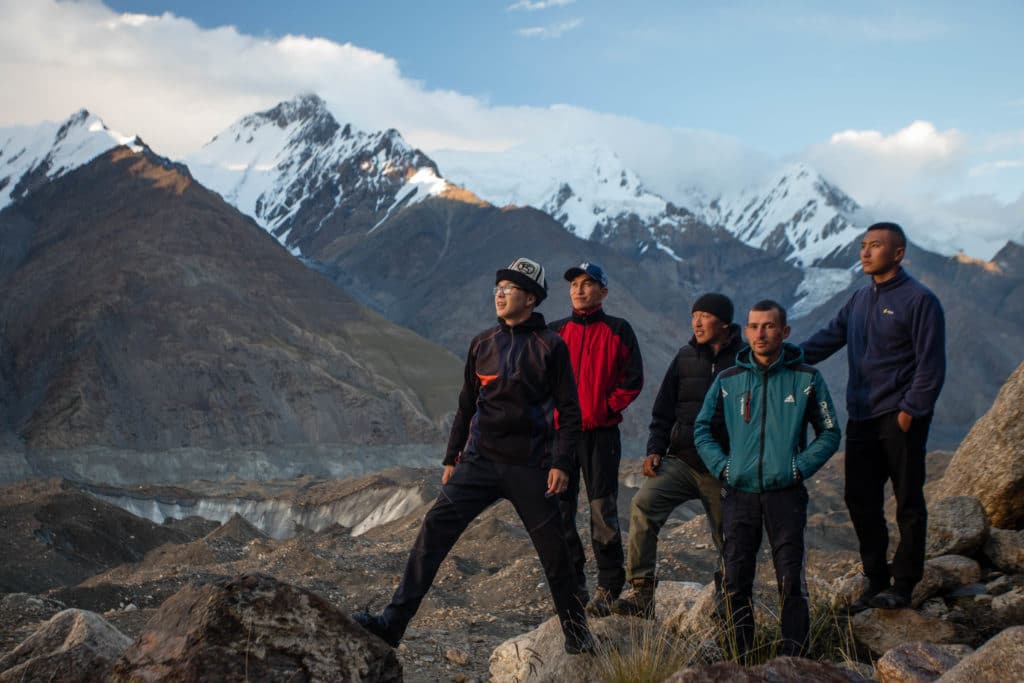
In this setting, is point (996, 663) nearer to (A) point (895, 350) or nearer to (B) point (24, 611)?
(A) point (895, 350)

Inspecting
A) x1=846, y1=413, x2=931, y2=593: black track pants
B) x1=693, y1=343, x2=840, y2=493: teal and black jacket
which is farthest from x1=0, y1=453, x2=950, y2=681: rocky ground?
x1=693, y1=343, x2=840, y2=493: teal and black jacket

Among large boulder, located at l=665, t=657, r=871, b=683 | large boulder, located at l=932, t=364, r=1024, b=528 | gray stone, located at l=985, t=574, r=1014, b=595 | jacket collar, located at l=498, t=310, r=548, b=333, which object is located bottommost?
gray stone, located at l=985, t=574, r=1014, b=595

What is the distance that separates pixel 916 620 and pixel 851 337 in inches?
59.1

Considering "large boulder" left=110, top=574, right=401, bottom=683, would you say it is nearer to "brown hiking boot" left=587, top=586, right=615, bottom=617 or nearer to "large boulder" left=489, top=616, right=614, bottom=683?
"large boulder" left=489, top=616, right=614, bottom=683

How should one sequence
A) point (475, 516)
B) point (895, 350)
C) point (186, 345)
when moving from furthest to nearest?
point (186, 345) → point (895, 350) → point (475, 516)

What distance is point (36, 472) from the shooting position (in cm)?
4612

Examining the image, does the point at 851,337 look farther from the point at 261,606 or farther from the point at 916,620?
the point at 261,606

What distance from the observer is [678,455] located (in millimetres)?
5453

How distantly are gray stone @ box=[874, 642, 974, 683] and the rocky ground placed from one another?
248 cm

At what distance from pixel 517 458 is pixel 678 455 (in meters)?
1.14

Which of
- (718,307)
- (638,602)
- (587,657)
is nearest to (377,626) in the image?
(587,657)

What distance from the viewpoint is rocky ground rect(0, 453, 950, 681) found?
352 inches

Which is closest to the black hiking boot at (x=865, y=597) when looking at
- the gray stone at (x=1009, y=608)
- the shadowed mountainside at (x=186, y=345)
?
the gray stone at (x=1009, y=608)

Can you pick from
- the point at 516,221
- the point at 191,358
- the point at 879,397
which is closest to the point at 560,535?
the point at 879,397
